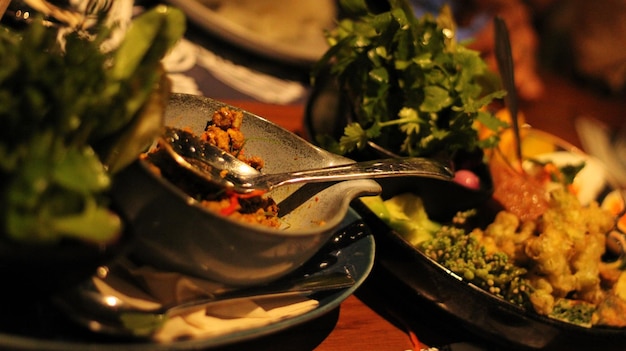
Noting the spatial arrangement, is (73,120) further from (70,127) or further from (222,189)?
(222,189)

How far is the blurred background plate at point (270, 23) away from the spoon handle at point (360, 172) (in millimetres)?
1021

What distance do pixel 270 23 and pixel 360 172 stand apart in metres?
1.56

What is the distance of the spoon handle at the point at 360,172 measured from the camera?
3.40ft

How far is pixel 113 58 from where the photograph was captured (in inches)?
30.7

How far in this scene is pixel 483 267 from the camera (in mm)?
1146

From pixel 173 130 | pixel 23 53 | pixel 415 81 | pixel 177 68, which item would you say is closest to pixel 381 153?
pixel 415 81

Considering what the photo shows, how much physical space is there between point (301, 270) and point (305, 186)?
0.55ft

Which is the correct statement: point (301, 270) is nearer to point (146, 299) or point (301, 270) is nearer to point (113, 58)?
point (146, 299)

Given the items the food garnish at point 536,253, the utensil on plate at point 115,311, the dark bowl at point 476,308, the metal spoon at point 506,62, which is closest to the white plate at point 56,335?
the utensil on plate at point 115,311

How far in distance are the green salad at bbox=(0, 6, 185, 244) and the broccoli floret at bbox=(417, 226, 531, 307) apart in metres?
0.68

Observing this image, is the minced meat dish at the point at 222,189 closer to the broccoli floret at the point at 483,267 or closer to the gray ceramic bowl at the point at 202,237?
the gray ceramic bowl at the point at 202,237

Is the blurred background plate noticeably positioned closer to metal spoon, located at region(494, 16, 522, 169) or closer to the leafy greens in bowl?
metal spoon, located at region(494, 16, 522, 169)

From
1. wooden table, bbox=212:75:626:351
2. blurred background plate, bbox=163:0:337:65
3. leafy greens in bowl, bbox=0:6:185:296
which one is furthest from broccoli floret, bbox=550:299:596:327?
blurred background plate, bbox=163:0:337:65

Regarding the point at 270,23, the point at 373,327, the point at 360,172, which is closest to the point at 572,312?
the point at 373,327
